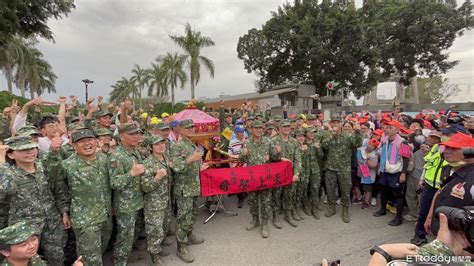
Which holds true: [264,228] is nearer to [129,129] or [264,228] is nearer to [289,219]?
[289,219]

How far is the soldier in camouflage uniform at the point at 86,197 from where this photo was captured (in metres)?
3.12

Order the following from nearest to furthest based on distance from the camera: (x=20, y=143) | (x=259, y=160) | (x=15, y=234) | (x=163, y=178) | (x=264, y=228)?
(x=15, y=234) < (x=20, y=143) < (x=163, y=178) < (x=264, y=228) < (x=259, y=160)

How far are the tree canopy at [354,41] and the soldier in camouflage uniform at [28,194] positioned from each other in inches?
902

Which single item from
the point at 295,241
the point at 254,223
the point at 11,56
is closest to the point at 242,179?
the point at 254,223

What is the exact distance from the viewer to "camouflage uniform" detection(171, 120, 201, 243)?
13.5 ft

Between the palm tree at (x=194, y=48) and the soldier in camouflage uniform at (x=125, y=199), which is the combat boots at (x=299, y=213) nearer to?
the soldier in camouflage uniform at (x=125, y=199)

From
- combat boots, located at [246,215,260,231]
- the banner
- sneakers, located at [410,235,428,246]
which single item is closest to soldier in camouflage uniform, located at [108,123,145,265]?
the banner

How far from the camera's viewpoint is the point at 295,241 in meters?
4.66

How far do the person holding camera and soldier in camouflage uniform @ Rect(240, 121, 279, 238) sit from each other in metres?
2.60

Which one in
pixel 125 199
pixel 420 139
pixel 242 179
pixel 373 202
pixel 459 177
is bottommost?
pixel 373 202

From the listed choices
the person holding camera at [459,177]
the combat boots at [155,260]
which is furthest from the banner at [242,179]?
the person holding camera at [459,177]

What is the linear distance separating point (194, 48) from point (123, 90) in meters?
32.1

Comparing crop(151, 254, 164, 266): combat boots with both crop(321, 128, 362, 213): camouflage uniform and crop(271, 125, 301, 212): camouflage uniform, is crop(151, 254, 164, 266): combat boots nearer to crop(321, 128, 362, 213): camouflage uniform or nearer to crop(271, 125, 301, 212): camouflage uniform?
crop(271, 125, 301, 212): camouflage uniform

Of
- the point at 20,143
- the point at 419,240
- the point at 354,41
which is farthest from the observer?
the point at 354,41
